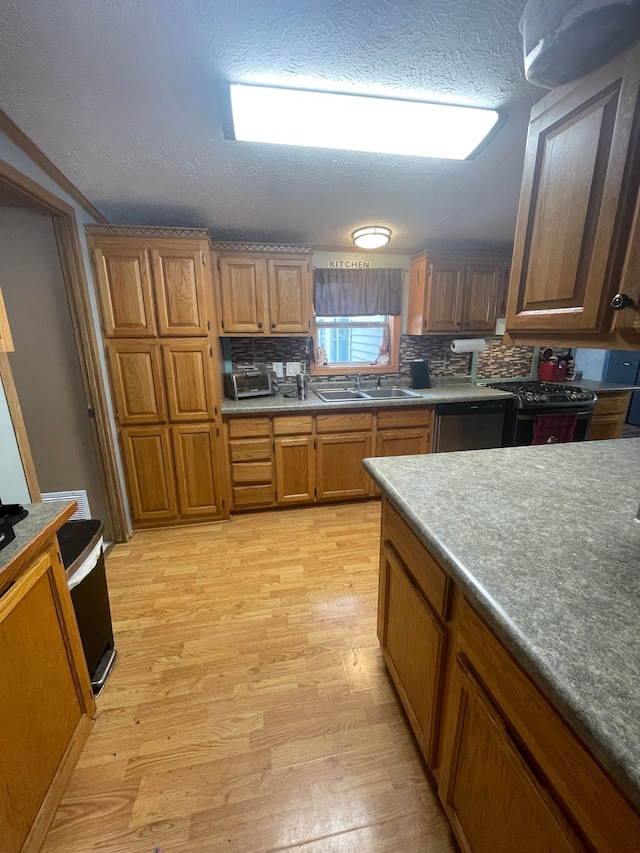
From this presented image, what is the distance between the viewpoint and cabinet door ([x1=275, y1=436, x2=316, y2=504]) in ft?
9.12

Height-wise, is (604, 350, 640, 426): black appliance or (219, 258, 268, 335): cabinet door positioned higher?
(219, 258, 268, 335): cabinet door

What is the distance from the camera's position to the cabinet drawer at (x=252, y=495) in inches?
110

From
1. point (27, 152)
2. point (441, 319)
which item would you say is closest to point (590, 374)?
point (441, 319)

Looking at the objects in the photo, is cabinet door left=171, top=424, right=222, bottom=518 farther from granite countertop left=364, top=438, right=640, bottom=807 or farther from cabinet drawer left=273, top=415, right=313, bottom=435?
granite countertop left=364, top=438, right=640, bottom=807

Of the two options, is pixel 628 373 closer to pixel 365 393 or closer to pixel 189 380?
pixel 365 393

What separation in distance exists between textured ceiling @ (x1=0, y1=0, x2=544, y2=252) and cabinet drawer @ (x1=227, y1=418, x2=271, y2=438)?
1483 mm

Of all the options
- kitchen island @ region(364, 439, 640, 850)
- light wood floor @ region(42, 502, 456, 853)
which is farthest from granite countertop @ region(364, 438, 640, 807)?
light wood floor @ region(42, 502, 456, 853)

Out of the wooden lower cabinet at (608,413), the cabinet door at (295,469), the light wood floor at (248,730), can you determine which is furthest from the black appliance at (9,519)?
the wooden lower cabinet at (608,413)

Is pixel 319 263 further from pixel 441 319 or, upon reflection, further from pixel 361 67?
pixel 361 67

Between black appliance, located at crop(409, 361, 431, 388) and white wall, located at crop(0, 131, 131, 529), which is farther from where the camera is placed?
black appliance, located at crop(409, 361, 431, 388)

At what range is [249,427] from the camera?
2.68 m

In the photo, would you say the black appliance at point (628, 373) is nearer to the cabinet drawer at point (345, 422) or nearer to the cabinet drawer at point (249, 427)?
the cabinet drawer at point (345, 422)

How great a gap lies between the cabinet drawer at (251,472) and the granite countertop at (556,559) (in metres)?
1.56

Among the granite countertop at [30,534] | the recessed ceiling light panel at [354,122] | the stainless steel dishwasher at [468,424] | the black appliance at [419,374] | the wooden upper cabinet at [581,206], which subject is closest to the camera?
the wooden upper cabinet at [581,206]
